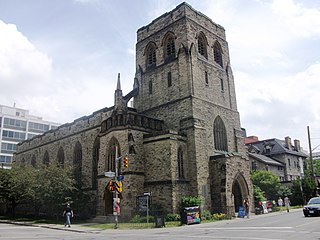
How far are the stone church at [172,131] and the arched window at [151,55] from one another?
123 mm

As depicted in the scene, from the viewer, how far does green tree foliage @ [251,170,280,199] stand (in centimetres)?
4266

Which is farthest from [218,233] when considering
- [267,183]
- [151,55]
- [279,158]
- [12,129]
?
[12,129]

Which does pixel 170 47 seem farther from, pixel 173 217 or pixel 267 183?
pixel 267 183

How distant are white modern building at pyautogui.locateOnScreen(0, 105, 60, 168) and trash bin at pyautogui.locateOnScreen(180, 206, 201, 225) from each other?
56.6 metres

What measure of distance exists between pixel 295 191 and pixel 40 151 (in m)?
38.3

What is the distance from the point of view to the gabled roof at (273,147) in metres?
58.8

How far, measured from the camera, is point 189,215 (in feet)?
78.0

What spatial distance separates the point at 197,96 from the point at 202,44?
26.5 feet

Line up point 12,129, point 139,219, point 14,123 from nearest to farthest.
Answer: point 139,219 < point 12,129 < point 14,123

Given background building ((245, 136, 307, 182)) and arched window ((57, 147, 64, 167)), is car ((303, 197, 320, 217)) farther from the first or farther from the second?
arched window ((57, 147, 64, 167))

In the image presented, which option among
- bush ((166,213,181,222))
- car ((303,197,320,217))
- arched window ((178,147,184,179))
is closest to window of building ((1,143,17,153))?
arched window ((178,147,184,179))

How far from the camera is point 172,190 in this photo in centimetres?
2722

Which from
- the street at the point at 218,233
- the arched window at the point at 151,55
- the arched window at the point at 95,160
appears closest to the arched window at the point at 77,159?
the arched window at the point at 95,160

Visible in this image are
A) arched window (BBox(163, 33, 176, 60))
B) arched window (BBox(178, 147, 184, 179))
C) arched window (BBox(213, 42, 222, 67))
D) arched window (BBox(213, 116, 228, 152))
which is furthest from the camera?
arched window (BBox(213, 42, 222, 67))
